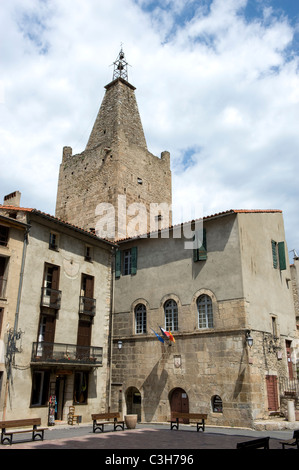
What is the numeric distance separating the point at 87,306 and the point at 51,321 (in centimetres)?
261

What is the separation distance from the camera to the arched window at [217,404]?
1798 cm

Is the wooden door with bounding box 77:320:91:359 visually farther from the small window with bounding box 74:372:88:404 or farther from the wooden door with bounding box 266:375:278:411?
the wooden door with bounding box 266:375:278:411

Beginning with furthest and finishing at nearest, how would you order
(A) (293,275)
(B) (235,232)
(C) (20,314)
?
1. (A) (293,275)
2. (B) (235,232)
3. (C) (20,314)

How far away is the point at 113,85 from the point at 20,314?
2401 cm

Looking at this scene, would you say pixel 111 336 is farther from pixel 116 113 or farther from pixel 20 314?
pixel 116 113

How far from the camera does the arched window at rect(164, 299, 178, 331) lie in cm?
2074

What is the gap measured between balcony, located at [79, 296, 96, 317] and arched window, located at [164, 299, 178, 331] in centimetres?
405

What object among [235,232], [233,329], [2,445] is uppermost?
[235,232]

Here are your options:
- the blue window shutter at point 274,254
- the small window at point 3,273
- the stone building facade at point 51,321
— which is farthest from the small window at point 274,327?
the small window at point 3,273

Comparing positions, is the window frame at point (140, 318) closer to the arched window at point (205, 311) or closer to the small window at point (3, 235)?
the arched window at point (205, 311)

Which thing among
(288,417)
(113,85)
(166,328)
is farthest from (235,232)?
(113,85)

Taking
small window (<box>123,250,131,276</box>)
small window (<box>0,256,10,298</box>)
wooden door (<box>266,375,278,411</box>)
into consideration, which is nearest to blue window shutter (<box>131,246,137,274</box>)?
small window (<box>123,250,131,276</box>)

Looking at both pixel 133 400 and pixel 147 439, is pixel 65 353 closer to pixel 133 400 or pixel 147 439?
pixel 133 400

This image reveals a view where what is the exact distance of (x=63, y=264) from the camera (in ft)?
67.9
